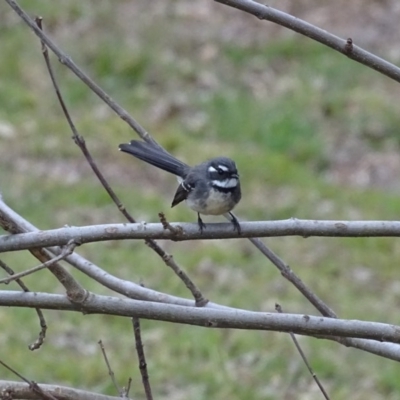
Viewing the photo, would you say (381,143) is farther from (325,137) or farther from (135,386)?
(135,386)

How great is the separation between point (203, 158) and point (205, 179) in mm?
5280

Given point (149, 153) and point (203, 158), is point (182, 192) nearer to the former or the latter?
point (149, 153)

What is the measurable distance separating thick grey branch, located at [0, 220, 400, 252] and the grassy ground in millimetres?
3786

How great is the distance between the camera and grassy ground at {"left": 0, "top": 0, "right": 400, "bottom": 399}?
Answer: 5.77 m

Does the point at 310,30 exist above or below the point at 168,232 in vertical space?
above

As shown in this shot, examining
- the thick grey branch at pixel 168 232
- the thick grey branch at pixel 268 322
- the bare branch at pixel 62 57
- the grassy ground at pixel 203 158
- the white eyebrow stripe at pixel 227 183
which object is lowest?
the thick grey branch at pixel 268 322

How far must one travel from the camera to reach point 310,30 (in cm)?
200

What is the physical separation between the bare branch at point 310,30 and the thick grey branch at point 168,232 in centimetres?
41

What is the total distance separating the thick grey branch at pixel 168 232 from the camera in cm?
180

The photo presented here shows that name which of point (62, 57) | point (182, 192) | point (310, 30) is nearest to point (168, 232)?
point (310, 30)

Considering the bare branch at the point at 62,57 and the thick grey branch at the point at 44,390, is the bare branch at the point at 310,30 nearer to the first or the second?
the bare branch at the point at 62,57

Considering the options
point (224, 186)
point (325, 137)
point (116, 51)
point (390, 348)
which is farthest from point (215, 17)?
point (390, 348)

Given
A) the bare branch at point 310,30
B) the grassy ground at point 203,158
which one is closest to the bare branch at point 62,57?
the bare branch at point 310,30

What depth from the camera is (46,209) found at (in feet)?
24.9
